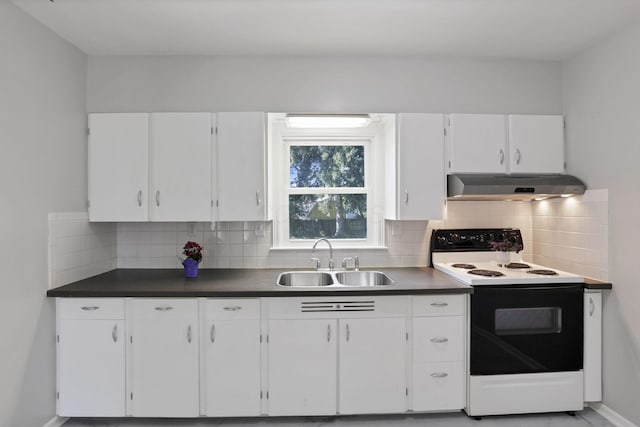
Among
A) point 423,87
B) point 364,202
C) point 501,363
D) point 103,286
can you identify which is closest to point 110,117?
point 103,286

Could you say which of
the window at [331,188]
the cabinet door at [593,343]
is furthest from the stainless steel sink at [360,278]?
the cabinet door at [593,343]

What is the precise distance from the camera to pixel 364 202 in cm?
329

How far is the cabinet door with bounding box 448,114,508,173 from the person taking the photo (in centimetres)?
275

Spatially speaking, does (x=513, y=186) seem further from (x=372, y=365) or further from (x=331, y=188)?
(x=372, y=365)

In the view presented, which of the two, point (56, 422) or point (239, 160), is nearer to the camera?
point (56, 422)

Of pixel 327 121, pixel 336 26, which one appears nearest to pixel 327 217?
pixel 327 121

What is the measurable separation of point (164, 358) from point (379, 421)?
142 cm

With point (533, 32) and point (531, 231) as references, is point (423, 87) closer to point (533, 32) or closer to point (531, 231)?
point (533, 32)

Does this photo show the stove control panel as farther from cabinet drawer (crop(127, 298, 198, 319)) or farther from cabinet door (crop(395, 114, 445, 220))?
cabinet drawer (crop(127, 298, 198, 319))

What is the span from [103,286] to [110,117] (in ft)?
3.88

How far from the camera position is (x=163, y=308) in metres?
2.37

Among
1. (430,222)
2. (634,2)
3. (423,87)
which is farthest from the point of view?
(430,222)

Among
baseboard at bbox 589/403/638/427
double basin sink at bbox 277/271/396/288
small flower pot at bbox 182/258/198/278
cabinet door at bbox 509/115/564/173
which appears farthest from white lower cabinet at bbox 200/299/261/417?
baseboard at bbox 589/403/638/427

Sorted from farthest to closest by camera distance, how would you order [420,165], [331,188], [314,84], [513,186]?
[331,188] < [314,84] < [420,165] < [513,186]
